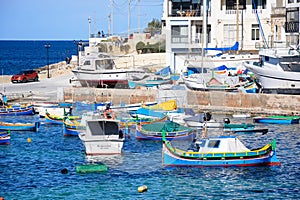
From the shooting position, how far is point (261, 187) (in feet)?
107

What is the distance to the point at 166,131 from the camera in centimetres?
4172

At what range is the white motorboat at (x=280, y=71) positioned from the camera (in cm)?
5347

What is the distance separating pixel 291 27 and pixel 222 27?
32.1ft

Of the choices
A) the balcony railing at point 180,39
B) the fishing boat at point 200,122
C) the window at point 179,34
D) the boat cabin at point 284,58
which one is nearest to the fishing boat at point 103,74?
the boat cabin at point 284,58

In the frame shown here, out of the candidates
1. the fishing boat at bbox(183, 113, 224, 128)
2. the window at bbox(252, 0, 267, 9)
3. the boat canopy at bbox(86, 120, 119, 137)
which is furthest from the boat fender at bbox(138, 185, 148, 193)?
the window at bbox(252, 0, 267, 9)

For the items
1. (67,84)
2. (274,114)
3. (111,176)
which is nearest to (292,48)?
(274,114)

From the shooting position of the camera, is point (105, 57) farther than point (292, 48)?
Yes

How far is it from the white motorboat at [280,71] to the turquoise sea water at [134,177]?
12.0 m

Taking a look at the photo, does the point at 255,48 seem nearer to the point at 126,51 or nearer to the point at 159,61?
the point at 159,61

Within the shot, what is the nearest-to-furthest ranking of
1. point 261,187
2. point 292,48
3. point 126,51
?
point 261,187
point 292,48
point 126,51

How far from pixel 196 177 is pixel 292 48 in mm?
25125

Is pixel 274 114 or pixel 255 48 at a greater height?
pixel 255 48

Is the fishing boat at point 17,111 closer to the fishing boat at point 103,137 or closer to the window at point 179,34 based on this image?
the fishing boat at point 103,137

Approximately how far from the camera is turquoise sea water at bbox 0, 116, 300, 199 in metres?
31.5
